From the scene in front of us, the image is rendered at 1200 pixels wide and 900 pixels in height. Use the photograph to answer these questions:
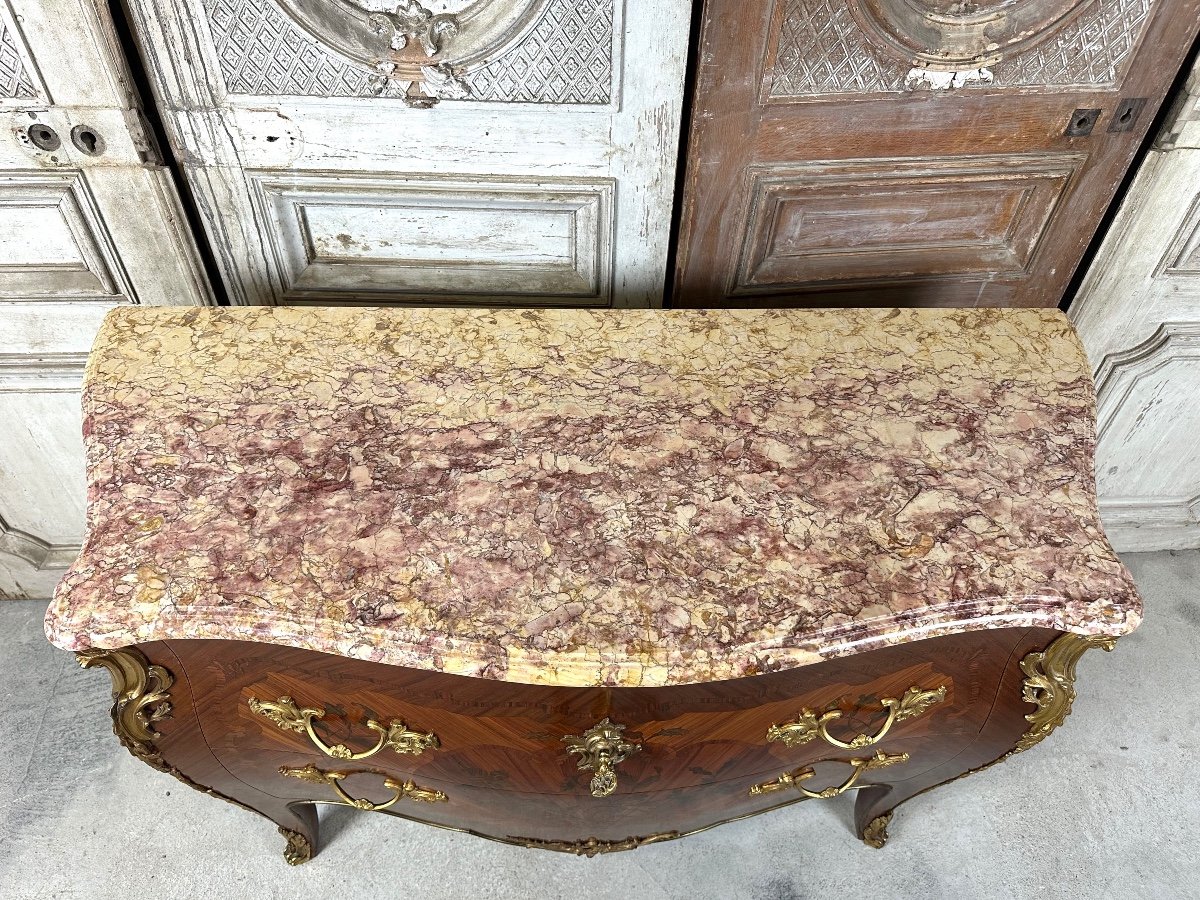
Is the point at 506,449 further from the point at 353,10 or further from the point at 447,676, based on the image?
the point at 353,10

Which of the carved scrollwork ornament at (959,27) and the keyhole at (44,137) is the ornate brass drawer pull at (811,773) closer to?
the carved scrollwork ornament at (959,27)

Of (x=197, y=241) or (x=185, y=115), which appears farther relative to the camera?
(x=197, y=241)

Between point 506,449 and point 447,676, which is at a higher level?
point 506,449

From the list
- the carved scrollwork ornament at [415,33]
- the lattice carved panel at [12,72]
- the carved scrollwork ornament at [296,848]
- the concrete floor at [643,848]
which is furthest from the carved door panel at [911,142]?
the carved scrollwork ornament at [296,848]

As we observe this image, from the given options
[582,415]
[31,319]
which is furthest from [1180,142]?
[31,319]

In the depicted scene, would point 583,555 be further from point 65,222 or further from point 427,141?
point 65,222

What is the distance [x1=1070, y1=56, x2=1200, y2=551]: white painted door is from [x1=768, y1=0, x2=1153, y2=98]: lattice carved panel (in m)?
0.15

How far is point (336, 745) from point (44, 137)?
0.95 meters

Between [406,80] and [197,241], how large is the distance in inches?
17.7

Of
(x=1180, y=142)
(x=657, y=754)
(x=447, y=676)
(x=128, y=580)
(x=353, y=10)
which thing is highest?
(x=353, y=10)

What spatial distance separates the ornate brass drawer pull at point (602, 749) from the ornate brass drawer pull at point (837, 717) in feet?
0.65

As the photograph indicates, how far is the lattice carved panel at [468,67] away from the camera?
101 cm

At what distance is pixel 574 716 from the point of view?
0.93 m

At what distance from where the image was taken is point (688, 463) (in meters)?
0.96
